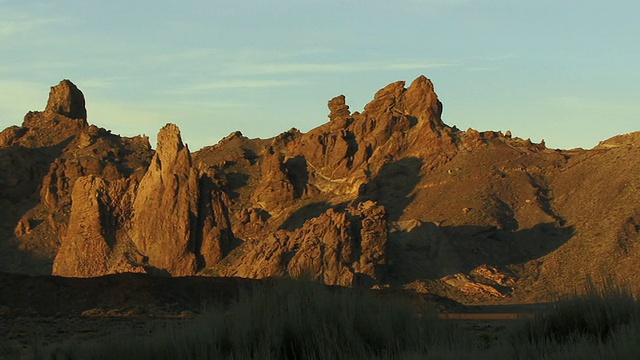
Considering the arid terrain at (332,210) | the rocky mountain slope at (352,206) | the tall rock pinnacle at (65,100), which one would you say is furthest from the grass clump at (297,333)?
the tall rock pinnacle at (65,100)

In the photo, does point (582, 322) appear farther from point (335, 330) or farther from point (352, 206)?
point (352, 206)

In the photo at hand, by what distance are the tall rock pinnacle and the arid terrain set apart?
262cm

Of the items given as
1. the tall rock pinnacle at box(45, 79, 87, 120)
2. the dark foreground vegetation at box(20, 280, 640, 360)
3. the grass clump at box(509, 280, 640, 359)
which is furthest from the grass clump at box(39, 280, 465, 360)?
the tall rock pinnacle at box(45, 79, 87, 120)

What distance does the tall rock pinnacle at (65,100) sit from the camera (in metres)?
110

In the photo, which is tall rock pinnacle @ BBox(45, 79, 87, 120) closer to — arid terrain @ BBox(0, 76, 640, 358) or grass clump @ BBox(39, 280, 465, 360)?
arid terrain @ BBox(0, 76, 640, 358)

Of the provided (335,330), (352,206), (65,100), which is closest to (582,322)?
(335,330)

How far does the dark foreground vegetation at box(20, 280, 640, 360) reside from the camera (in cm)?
2005

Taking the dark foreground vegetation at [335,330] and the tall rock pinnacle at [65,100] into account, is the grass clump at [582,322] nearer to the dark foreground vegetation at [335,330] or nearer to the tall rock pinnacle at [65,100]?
the dark foreground vegetation at [335,330]

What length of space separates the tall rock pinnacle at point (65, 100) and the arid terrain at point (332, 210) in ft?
8.59

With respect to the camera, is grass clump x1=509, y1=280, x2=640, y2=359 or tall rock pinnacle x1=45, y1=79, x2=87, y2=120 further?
tall rock pinnacle x1=45, y1=79, x2=87, y2=120

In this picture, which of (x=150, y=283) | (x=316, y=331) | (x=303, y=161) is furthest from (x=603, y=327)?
(x=303, y=161)

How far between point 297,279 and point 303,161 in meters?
68.3

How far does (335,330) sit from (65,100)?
95077mm

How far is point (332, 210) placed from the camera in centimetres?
6669
